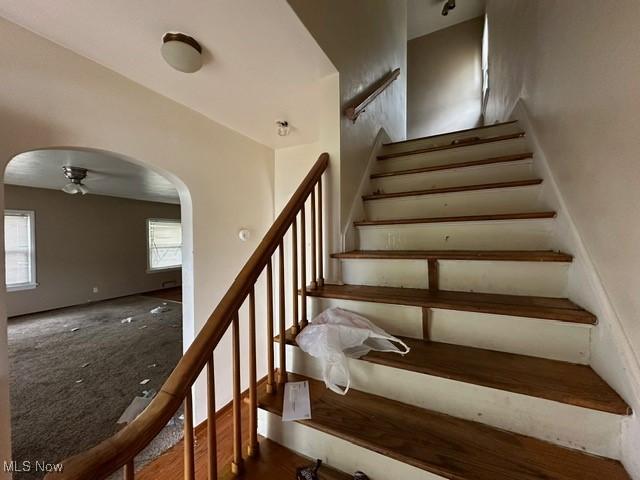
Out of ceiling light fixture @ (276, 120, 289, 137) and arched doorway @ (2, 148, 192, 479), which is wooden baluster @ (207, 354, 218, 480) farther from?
ceiling light fixture @ (276, 120, 289, 137)

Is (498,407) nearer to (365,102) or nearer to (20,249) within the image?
(365,102)

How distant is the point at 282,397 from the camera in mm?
1025

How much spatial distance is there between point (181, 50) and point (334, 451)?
1.93 m

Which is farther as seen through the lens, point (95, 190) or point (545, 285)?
point (95, 190)

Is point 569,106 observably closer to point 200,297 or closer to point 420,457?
point 420,457

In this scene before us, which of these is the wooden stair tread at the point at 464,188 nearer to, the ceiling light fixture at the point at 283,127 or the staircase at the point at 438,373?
the staircase at the point at 438,373

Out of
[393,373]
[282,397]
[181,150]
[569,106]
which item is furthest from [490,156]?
[181,150]

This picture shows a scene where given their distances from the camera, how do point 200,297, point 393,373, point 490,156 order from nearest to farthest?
point 393,373
point 490,156
point 200,297

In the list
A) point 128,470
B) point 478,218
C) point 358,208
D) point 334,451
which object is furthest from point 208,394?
point 478,218

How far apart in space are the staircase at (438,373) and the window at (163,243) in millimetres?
6726

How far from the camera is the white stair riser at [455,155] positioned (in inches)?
67.7

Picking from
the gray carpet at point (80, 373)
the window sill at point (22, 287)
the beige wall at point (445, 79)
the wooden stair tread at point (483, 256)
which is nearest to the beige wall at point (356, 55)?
the wooden stair tread at point (483, 256)

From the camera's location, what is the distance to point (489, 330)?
102 centimetres

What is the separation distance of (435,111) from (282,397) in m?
4.84
